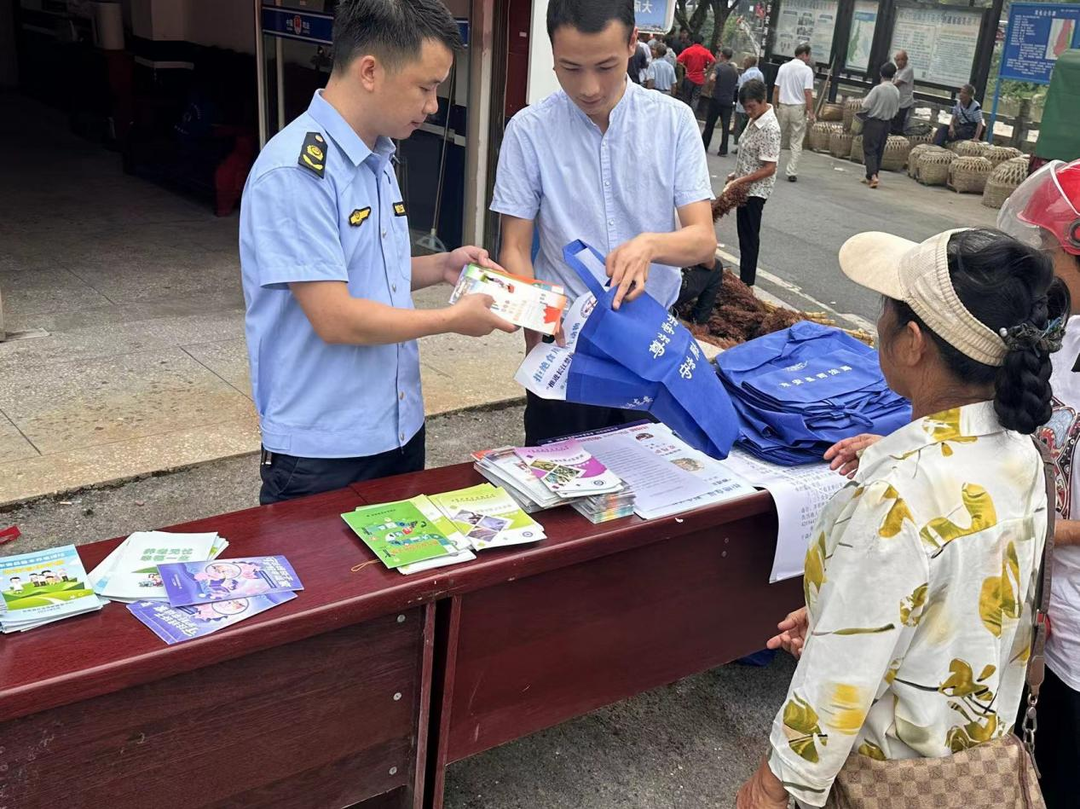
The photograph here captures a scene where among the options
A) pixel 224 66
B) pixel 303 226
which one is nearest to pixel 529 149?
pixel 303 226

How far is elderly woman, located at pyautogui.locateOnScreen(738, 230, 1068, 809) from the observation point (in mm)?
1364

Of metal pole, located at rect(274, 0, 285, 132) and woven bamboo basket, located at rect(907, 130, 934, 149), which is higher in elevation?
metal pole, located at rect(274, 0, 285, 132)

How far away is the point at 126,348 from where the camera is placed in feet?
16.5

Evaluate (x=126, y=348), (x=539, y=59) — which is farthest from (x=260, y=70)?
(x=126, y=348)

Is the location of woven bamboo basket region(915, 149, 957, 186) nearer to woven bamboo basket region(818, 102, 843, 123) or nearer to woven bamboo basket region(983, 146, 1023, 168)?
woven bamboo basket region(983, 146, 1023, 168)

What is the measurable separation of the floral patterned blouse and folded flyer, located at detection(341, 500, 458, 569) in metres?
0.75

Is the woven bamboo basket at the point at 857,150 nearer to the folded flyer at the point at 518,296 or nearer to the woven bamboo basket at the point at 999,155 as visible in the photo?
the woven bamboo basket at the point at 999,155

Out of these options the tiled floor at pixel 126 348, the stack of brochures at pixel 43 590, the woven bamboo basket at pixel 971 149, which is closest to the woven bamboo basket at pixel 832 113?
the woven bamboo basket at pixel 971 149

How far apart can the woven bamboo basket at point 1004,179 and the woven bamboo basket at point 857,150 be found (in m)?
3.27

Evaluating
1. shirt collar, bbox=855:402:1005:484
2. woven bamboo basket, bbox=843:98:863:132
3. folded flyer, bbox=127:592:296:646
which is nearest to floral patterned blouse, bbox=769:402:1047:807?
shirt collar, bbox=855:402:1005:484

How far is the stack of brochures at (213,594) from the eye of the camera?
5.33ft

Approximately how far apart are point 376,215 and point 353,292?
0.18 meters

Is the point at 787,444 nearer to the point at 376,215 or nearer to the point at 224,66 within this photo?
the point at 376,215

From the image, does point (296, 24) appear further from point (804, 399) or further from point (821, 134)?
point (821, 134)
